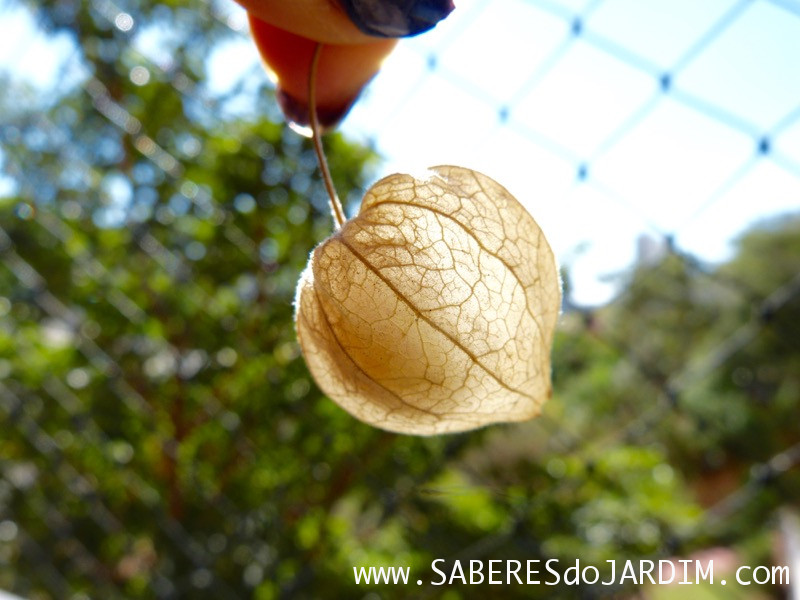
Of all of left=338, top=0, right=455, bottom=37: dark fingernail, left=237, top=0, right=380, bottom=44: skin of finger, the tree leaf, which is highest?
left=338, top=0, right=455, bottom=37: dark fingernail

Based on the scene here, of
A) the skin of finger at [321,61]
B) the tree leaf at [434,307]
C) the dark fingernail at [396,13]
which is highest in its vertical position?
the dark fingernail at [396,13]

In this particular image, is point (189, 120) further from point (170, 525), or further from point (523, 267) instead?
point (523, 267)

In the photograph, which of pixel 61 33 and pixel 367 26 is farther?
pixel 61 33

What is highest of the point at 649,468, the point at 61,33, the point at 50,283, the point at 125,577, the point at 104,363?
the point at 649,468

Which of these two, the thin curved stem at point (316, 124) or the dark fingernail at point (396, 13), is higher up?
the dark fingernail at point (396, 13)

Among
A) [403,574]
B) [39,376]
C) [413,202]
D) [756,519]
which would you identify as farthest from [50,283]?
[756,519]

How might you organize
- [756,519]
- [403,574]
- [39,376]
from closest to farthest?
[403,574]
[39,376]
[756,519]
